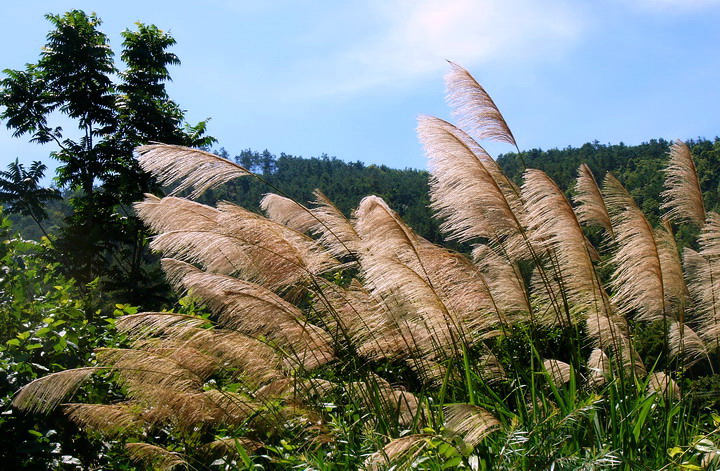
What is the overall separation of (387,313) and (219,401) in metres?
1.02

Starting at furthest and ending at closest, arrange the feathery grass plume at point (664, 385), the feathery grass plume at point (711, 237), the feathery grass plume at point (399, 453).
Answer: the feathery grass plume at point (711, 237) < the feathery grass plume at point (664, 385) < the feathery grass plume at point (399, 453)

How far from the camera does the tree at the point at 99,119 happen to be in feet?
66.8

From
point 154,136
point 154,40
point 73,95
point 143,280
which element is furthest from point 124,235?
point 154,40

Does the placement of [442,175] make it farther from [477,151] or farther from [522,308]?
[522,308]

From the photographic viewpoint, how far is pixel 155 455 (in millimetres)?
3291

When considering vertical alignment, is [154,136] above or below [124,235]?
above

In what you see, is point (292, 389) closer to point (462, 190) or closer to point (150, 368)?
point (150, 368)

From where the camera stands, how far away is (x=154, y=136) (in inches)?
821

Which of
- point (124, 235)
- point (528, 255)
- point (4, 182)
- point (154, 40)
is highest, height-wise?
point (154, 40)

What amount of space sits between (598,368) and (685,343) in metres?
0.84

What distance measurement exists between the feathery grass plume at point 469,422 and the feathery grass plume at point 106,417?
78.9 inches

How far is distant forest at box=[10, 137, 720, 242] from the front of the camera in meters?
30.6

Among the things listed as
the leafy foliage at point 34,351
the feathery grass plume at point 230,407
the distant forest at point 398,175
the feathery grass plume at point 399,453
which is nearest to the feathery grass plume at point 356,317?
the feathery grass plume at point 230,407

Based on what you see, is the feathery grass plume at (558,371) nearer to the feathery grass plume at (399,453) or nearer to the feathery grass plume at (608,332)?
the feathery grass plume at (608,332)
